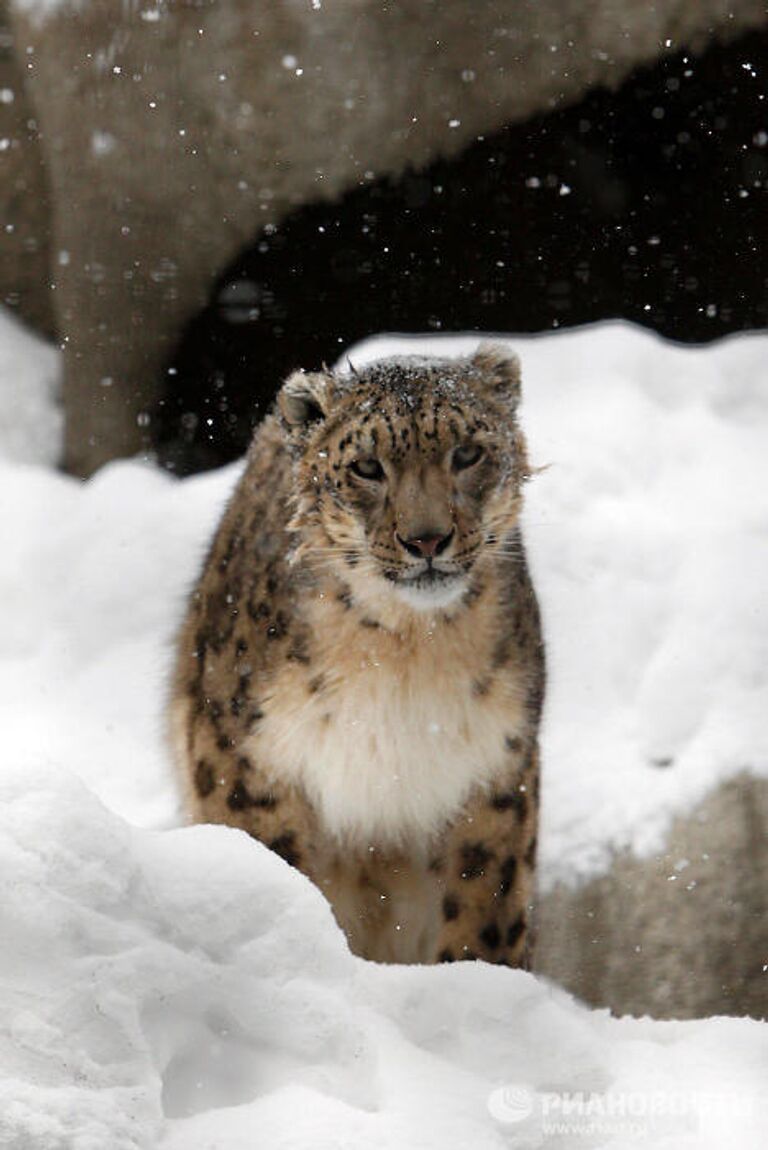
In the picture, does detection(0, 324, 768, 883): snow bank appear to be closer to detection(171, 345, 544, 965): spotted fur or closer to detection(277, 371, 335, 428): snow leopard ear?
detection(171, 345, 544, 965): spotted fur

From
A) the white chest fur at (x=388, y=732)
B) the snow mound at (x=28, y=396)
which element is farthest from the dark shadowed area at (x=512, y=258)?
the white chest fur at (x=388, y=732)

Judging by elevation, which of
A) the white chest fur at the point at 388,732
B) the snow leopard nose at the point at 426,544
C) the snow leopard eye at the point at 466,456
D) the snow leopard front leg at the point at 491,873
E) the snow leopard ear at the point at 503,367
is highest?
the snow leopard ear at the point at 503,367

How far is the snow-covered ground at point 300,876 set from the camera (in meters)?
2.62

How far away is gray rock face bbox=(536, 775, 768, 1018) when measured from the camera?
5324mm

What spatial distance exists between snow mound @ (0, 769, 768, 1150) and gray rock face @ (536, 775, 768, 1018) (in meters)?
2.04

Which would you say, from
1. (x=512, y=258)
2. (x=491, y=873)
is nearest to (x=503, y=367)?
(x=491, y=873)

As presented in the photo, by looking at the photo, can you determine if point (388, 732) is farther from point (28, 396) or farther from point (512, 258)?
point (28, 396)

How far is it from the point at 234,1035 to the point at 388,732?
5.72 feet

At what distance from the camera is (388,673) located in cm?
440

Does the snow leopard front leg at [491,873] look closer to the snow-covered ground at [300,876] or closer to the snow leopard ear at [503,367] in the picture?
the snow-covered ground at [300,876]

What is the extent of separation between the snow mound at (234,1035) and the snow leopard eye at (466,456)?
1311mm

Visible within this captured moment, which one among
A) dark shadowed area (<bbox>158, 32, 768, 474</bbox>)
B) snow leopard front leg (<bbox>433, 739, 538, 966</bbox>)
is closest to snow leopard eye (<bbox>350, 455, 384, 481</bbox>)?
snow leopard front leg (<bbox>433, 739, 538, 966</bbox>)

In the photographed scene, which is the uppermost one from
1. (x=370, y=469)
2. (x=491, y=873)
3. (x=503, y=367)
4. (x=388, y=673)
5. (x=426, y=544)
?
(x=503, y=367)

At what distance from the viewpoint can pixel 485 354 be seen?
4.59 metres
